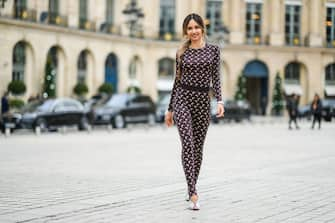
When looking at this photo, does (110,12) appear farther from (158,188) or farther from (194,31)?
(194,31)

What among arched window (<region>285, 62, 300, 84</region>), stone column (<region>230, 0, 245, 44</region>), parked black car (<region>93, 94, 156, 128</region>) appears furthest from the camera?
arched window (<region>285, 62, 300, 84</region>)

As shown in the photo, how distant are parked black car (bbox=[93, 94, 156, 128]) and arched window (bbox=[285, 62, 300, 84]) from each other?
108 feet

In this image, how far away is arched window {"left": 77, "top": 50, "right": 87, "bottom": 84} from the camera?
189 ft

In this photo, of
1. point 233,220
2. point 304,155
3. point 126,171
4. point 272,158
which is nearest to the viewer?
point 233,220

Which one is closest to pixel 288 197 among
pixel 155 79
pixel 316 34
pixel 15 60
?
pixel 15 60

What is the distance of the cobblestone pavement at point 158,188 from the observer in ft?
28.2

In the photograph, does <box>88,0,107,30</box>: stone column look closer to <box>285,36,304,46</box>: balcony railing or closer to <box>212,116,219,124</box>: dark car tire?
<box>212,116,219,124</box>: dark car tire

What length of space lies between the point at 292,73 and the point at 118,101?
118 ft

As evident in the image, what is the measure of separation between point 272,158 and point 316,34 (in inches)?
2273

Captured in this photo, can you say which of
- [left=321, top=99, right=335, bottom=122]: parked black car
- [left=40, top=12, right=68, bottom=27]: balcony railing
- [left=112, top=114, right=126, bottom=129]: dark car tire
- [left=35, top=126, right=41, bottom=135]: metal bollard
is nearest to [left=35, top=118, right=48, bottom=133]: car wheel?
[left=35, top=126, right=41, bottom=135]: metal bollard

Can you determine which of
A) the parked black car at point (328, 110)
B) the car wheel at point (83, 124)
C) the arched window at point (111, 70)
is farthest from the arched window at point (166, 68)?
the car wheel at point (83, 124)

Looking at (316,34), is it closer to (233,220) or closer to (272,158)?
(272,158)

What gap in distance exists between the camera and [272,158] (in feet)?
59.1

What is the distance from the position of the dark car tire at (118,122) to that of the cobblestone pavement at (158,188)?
2112 centimetres
